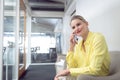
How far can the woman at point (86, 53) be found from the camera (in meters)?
1.69

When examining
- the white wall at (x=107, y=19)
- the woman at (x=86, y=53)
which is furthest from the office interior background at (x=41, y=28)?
the woman at (x=86, y=53)

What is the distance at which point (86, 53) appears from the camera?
199 centimetres

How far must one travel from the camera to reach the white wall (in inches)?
90.7

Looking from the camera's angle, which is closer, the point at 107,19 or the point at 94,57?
the point at 94,57

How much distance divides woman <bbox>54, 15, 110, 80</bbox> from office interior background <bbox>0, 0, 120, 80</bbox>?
515 millimetres

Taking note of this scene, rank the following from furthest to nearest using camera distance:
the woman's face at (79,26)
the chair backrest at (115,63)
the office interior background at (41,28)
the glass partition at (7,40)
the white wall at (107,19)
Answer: the glass partition at (7,40)
the office interior background at (41,28)
the white wall at (107,19)
the woman's face at (79,26)
the chair backrest at (115,63)

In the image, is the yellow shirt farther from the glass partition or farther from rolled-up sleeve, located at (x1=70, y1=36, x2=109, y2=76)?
the glass partition

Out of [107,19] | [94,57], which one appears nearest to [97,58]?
[94,57]

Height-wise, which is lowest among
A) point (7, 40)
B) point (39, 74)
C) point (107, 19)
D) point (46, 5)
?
point (39, 74)

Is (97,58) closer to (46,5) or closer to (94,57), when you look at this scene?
(94,57)

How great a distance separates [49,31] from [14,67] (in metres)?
5.25

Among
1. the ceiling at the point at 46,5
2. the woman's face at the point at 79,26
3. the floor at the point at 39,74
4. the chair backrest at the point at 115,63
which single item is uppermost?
the ceiling at the point at 46,5

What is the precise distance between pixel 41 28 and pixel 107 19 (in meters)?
7.94

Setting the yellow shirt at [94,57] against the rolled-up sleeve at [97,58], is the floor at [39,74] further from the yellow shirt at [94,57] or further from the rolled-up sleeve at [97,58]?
the rolled-up sleeve at [97,58]
